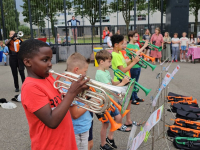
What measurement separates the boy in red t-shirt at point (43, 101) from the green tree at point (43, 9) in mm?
11608

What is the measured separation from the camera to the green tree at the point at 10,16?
12.5 meters

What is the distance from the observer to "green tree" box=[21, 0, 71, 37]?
12.3 meters

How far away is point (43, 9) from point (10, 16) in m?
2.20

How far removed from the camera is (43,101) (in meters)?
1.45

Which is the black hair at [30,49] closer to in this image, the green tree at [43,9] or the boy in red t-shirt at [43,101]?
the boy in red t-shirt at [43,101]

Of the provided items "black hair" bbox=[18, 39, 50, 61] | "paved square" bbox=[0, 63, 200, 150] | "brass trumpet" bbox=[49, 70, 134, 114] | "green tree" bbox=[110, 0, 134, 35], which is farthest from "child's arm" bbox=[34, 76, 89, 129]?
"green tree" bbox=[110, 0, 134, 35]

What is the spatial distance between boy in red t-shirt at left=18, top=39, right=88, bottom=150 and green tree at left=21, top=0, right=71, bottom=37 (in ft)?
38.1

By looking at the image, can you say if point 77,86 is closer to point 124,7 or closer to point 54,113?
point 54,113

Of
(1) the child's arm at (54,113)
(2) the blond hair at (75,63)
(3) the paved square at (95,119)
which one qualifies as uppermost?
(2) the blond hair at (75,63)

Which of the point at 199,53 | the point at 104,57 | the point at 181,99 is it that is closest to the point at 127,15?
the point at 199,53

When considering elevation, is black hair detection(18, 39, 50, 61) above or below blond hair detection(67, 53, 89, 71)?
above

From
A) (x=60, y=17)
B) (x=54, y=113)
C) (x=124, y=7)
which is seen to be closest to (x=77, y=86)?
(x=54, y=113)

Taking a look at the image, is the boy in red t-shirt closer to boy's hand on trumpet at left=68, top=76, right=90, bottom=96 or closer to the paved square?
boy's hand on trumpet at left=68, top=76, right=90, bottom=96

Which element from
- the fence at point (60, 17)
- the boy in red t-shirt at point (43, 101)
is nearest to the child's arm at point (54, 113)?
the boy in red t-shirt at point (43, 101)
